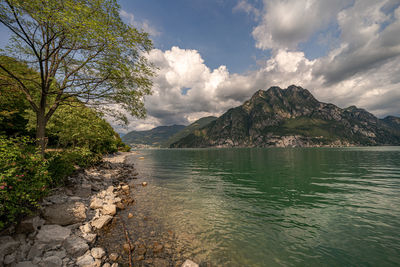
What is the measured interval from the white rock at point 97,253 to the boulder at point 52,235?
2203 mm

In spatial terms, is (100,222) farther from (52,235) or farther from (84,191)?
(84,191)

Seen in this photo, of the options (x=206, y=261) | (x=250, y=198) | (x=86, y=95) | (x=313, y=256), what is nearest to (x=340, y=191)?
(x=250, y=198)

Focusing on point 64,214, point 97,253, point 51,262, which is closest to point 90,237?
point 97,253

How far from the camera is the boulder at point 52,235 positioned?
8.82 metres

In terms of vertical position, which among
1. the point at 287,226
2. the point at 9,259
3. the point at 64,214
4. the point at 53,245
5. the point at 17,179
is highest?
the point at 17,179

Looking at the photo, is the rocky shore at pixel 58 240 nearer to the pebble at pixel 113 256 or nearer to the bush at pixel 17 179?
the pebble at pixel 113 256

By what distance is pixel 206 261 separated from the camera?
882 cm

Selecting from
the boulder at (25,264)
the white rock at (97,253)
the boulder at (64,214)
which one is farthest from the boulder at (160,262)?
the boulder at (64,214)

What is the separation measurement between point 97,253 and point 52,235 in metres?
3.22

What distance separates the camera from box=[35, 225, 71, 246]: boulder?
882cm

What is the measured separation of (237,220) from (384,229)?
1065cm

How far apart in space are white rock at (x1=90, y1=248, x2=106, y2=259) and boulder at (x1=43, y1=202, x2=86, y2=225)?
13.6 ft

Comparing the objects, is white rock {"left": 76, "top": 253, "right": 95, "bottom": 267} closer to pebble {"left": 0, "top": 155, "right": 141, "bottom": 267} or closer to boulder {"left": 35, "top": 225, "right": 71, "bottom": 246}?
pebble {"left": 0, "top": 155, "right": 141, "bottom": 267}

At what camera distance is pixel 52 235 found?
928 centimetres
